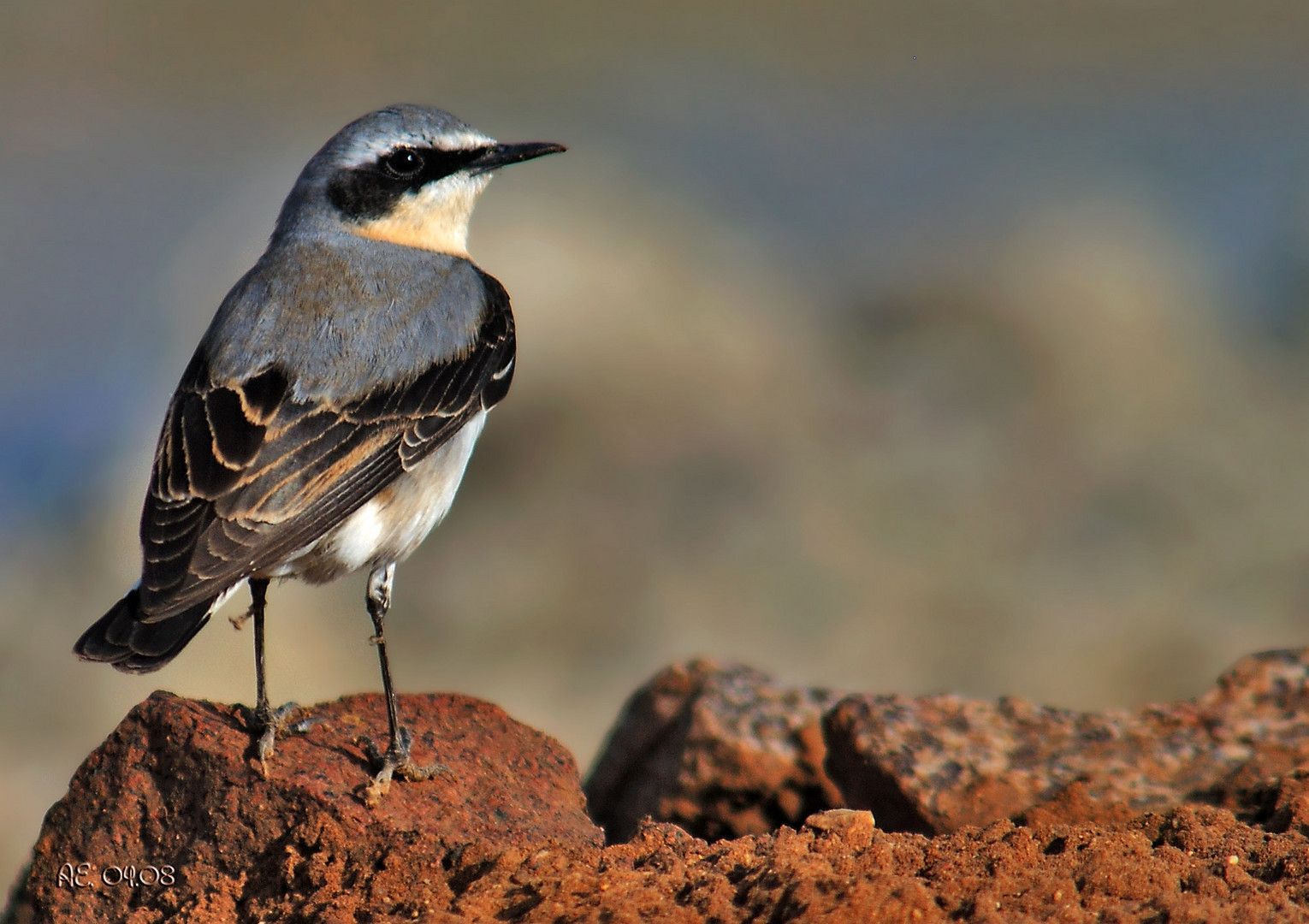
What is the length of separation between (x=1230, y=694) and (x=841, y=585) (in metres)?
4.54

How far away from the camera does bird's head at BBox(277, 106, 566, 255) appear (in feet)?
22.7

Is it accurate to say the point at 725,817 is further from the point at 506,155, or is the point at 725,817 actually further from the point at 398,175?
the point at 398,175

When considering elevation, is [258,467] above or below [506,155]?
below

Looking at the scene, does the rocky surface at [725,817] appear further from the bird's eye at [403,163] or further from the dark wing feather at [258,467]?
the bird's eye at [403,163]

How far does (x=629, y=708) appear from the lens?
23.7 feet

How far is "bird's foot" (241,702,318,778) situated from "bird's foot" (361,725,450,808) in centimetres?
28

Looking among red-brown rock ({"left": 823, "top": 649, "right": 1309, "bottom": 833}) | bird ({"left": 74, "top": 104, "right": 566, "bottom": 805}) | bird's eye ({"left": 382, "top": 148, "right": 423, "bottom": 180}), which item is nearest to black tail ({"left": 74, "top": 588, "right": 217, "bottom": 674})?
bird ({"left": 74, "top": 104, "right": 566, "bottom": 805})

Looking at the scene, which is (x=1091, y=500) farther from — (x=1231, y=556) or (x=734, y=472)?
(x=734, y=472)

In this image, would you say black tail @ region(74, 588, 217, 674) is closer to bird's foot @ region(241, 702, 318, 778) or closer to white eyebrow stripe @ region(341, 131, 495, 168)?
bird's foot @ region(241, 702, 318, 778)

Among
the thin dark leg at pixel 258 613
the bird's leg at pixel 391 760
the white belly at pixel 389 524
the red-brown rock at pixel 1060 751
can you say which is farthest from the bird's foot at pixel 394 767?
the red-brown rock at pixel 1060 751

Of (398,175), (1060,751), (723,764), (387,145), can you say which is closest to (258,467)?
(398,175)

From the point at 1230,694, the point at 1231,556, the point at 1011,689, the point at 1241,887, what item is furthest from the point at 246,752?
the point at 1231,556

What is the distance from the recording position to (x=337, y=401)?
5785 millimetres

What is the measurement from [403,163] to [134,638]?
9.64ft
